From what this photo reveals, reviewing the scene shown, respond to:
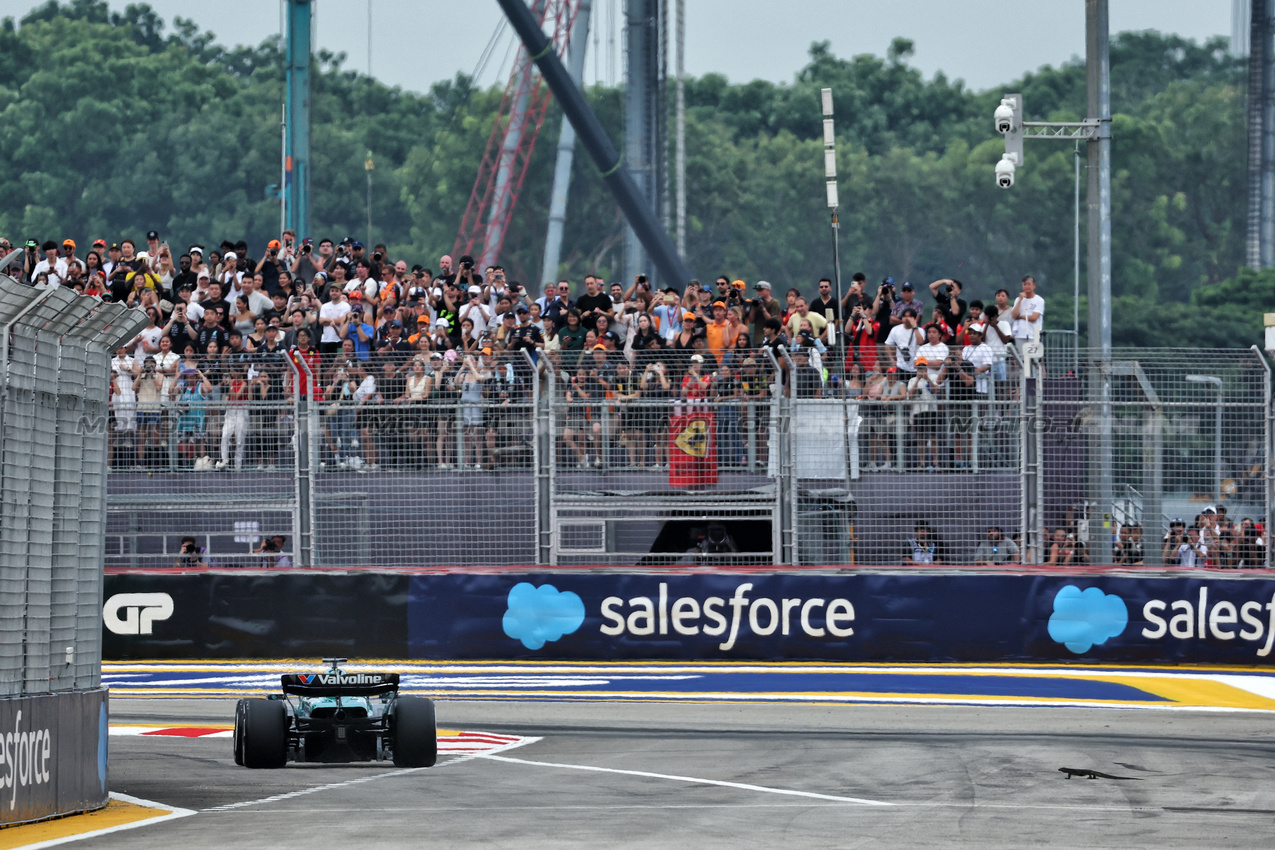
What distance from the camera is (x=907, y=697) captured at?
16.2 m

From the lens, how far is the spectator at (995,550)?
58.5 feet

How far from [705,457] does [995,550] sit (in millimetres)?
3041

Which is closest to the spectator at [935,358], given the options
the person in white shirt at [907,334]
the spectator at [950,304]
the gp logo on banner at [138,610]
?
the person in white shirt at [907,334]

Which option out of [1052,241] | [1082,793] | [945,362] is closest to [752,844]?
[1082,793]

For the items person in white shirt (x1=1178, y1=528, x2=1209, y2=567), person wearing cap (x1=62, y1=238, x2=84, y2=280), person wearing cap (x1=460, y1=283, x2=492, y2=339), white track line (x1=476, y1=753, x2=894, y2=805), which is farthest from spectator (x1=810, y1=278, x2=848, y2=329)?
person wearing cap (x1=62, y1=238, x2=84, y2=280)

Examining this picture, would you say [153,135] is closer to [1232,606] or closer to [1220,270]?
[1220,270]

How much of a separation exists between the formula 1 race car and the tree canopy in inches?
2727

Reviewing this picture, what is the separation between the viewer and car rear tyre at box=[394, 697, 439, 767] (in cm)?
1173

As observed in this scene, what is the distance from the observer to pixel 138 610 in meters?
19.1

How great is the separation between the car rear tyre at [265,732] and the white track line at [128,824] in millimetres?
881

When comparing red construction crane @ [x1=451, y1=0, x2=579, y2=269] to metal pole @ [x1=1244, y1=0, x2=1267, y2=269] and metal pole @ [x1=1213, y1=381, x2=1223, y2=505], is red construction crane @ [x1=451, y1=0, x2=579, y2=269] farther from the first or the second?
metal pole @ [x1=1213, y1=381, x2=1223, y2=505]

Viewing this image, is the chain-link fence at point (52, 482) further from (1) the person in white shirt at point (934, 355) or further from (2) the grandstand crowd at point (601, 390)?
(1) the person in white shirt at point (934, 355)

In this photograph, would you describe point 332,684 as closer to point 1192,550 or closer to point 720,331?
point 720,331

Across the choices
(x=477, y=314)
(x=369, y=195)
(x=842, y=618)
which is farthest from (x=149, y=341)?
(x=369, y=195)
